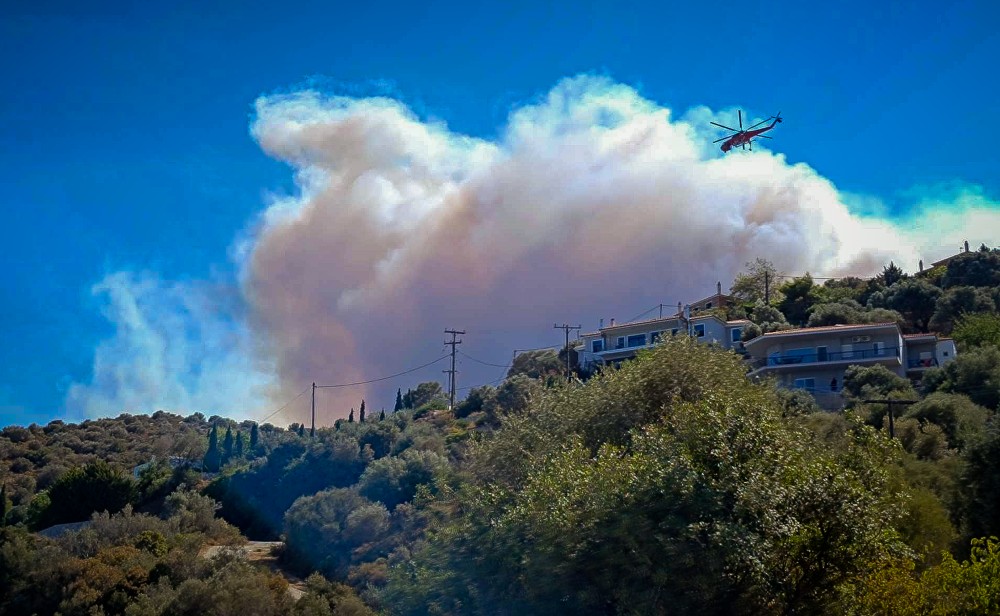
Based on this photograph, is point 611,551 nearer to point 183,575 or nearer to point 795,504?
point 795,504

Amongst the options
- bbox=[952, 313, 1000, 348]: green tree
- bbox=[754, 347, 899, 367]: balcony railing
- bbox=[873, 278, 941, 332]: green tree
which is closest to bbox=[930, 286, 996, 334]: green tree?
bbox=[873, 278, 941, 332]: green tree

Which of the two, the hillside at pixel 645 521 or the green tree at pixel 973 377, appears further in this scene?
the green tree at pixel 973 377

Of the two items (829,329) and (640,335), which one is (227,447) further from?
(829,329)

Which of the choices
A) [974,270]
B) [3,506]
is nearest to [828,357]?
[974,270]

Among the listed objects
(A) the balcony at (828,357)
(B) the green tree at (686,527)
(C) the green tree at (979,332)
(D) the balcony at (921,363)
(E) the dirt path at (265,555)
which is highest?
(C) the green tree at (979,332)

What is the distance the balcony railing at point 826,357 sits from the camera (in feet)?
228

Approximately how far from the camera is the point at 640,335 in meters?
89.1

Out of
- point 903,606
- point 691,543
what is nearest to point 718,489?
point 691,543

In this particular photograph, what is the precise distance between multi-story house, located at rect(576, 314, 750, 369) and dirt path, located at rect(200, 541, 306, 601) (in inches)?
1284

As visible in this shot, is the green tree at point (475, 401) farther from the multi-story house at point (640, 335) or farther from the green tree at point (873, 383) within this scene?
the green tree at point (873, 383)

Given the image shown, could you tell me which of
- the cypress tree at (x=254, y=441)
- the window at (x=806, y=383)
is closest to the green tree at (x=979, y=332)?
the window at (x=806, y=383)

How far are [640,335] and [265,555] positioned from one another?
1688 inches

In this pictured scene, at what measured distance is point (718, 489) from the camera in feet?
58.1

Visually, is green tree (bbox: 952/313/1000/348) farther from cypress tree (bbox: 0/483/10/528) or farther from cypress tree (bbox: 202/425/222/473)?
cypress tree (bbox: 0/483/10/528)
